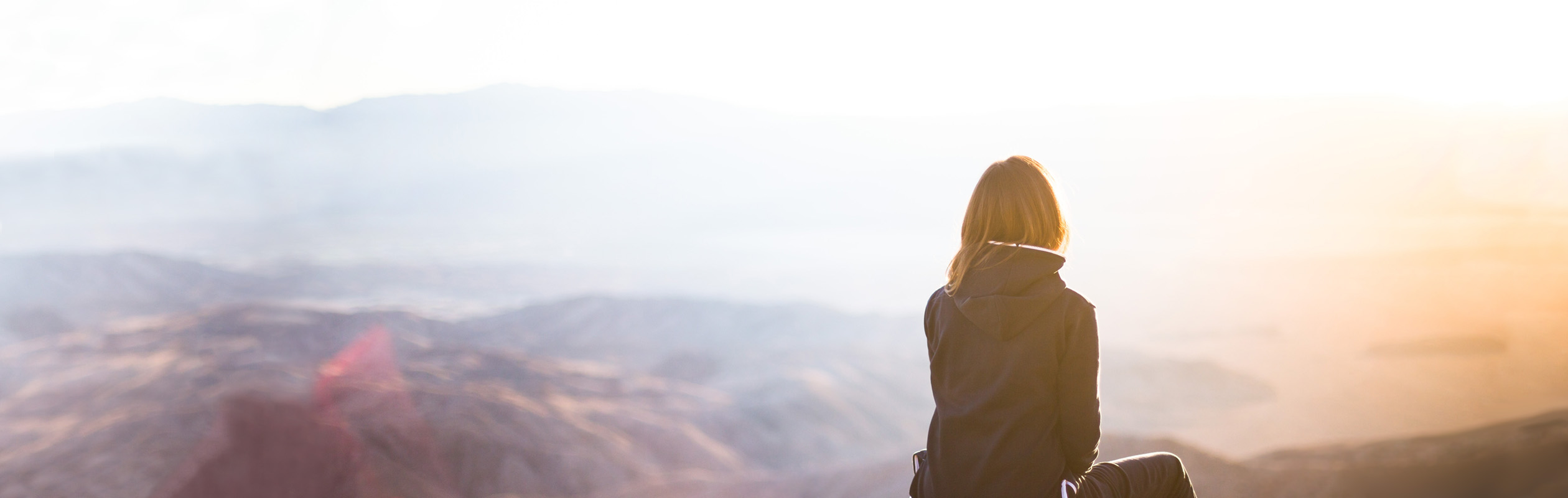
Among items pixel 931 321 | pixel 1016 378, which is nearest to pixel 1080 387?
pixel 1016 378

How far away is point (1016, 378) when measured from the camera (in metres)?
1.05

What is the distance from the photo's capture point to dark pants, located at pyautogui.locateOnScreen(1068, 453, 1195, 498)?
3.77ft

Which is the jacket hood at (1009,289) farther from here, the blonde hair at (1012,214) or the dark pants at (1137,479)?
the dark pants at (1137,479)

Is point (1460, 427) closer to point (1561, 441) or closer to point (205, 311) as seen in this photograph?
point (1561, 441)

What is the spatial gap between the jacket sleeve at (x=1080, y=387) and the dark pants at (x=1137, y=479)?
0.06 meters

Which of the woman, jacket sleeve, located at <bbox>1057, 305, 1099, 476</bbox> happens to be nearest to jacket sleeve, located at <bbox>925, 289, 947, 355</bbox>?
the woman

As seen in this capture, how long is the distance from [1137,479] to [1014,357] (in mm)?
362

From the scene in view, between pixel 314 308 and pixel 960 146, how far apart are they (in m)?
3.17

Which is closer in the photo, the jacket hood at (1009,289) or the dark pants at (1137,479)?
the jacket hood at (1009,289)

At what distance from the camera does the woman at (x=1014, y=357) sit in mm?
1038

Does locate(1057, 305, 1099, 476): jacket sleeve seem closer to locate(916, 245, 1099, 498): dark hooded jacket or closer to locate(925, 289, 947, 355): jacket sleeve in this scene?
locate(916, 245, 1099, 498): dark hooded jacket

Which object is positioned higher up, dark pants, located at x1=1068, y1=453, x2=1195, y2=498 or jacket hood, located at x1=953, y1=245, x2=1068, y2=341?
jacket hood, located at x1=953, y1=245, x2=1068, y2=341

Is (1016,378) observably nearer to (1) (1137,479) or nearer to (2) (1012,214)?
(2) (1012,214)

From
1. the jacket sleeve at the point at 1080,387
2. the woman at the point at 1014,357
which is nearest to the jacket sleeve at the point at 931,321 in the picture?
the woman at the point at 1014,357
